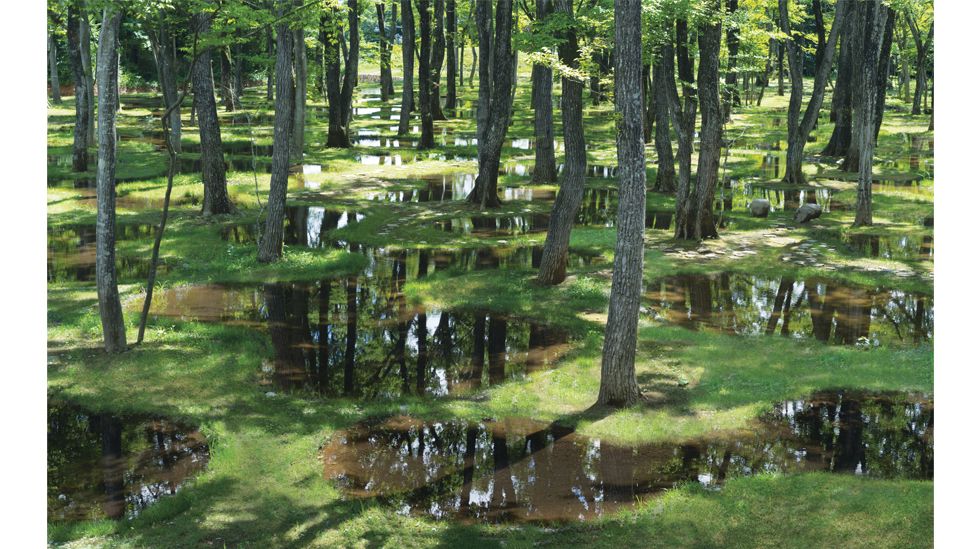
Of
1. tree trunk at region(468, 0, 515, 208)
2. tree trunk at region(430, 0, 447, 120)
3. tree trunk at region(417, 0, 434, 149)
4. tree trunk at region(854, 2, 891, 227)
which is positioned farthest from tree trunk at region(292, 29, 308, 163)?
tree trunk at region(854, 2, 891, 227)

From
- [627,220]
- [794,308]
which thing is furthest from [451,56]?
[627,220]

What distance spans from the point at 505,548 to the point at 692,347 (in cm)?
663

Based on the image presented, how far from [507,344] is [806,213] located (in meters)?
12.1

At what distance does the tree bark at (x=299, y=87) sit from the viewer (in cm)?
3047

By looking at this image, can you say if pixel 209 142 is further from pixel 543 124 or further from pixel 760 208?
pixel 760 208

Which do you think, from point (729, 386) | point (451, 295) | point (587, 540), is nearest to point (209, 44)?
point (451, 295)

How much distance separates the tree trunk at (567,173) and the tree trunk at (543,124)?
413 centimetres

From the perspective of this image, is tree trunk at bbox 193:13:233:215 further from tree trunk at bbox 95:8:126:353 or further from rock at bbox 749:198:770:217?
rock at bbox 749:198:770:217

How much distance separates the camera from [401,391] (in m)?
12.8

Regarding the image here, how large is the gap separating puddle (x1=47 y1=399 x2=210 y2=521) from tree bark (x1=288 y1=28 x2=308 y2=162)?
20522mm

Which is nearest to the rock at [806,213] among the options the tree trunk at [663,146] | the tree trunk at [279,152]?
the tree trunk at [663,146]

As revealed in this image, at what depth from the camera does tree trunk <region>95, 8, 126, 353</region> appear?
479 inches

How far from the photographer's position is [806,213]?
23.5 meters

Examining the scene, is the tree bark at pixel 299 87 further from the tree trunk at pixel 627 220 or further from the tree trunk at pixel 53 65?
the tree trunk at pixel 627 220
